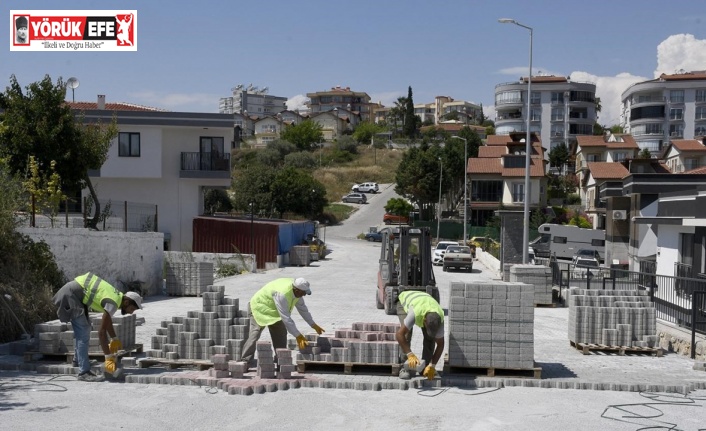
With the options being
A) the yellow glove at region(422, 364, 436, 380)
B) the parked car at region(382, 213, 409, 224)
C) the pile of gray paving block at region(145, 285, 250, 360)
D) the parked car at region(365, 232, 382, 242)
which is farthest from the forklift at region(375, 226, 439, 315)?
the parked car at region(382, 213, 409, 224)

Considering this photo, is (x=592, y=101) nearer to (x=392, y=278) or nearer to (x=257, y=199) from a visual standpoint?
(x=257, y=199)

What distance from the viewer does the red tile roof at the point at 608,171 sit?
61.0 meters

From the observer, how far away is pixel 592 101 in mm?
100312

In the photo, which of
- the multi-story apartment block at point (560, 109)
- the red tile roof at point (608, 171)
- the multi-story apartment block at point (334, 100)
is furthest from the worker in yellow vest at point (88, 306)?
the multi-story apartment block at point (334, 100)

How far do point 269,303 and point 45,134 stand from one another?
1861 cm

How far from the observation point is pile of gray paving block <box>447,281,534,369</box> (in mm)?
11859

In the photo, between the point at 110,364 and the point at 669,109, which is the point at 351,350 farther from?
the point at 669,109

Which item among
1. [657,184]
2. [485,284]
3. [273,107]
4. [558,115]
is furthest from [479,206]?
[273,107]

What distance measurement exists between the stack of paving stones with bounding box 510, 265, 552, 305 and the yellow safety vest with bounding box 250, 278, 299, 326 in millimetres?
13991

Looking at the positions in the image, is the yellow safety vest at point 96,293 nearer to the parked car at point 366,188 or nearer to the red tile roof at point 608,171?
the red tile roof at point 608,171

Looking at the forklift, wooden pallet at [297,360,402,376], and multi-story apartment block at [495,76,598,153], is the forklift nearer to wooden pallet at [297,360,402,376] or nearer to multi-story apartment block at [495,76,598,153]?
wooden pallet at [297,360,402,376]

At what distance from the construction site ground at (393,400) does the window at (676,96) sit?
86305mm

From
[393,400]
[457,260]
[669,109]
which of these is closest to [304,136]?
[669,109]

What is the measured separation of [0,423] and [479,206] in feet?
214
